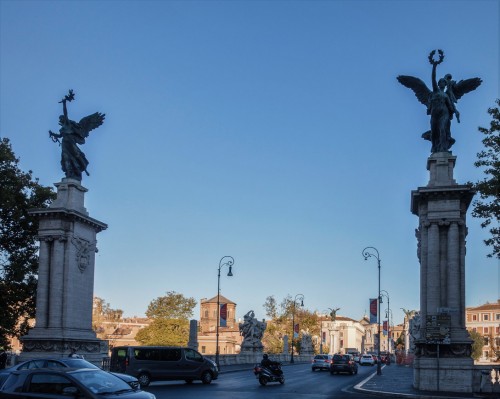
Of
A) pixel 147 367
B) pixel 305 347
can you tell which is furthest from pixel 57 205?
pixel 305 347

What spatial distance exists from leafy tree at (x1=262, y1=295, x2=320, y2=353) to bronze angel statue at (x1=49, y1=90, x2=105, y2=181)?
238 feet

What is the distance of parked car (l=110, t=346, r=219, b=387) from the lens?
32.1 meters

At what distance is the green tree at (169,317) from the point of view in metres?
100

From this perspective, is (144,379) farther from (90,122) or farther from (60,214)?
(90,122)

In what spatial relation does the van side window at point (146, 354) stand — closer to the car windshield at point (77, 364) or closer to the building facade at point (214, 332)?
the car windshield at point (77, 364)

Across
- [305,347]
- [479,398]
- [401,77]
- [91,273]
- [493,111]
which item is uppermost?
[401,77]

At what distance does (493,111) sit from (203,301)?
153 meters

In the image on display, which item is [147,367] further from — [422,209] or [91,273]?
[422,209]

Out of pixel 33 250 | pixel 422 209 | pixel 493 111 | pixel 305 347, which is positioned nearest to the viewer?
pixel 493 111

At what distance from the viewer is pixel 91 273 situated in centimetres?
3738

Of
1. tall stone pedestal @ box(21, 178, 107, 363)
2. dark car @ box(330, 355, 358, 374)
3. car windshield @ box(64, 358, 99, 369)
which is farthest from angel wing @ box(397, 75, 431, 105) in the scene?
dark car @ box(330, 355, 358, 374)

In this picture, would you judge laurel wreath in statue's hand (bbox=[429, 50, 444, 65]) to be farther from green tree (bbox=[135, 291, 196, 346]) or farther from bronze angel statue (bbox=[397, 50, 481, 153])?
green tree (bbox=[135, 291, 196, 346])

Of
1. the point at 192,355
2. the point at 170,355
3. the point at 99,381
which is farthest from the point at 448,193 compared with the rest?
the point at 99,381

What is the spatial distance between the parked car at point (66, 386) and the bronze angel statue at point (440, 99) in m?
21.7
